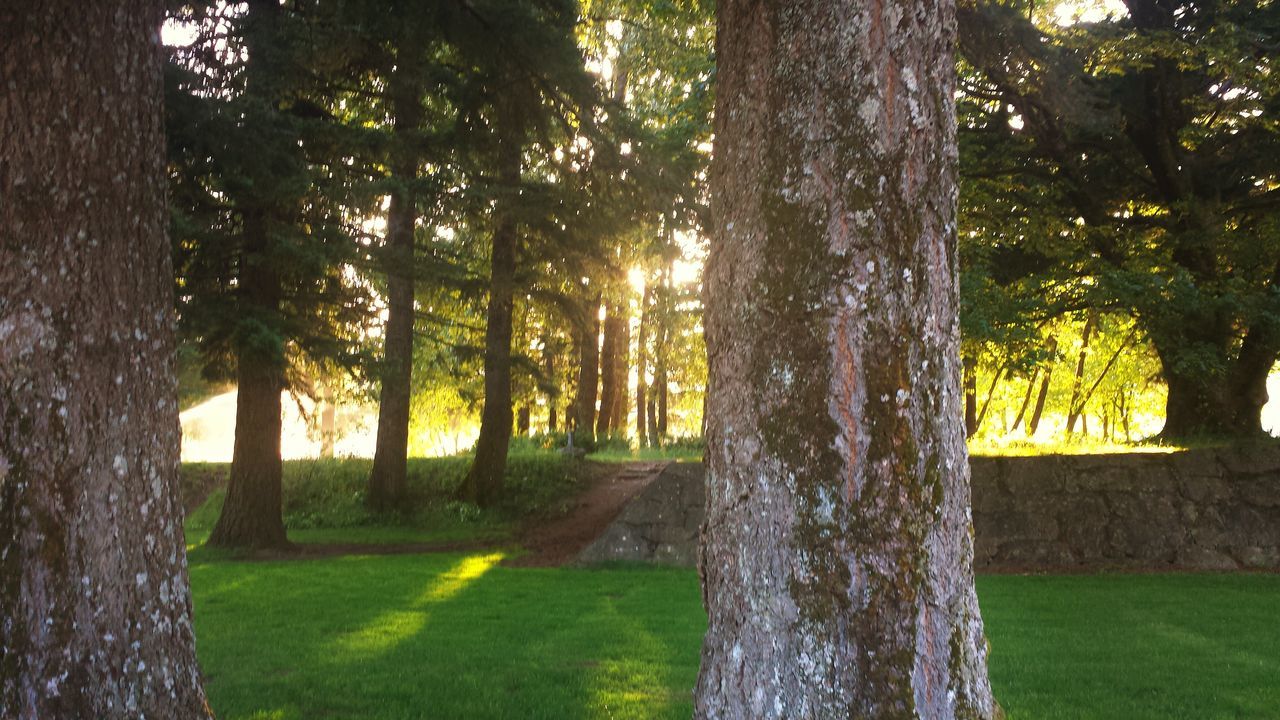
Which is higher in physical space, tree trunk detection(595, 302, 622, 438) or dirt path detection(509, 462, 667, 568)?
tree trunk detection(595, 302, 622, 438)

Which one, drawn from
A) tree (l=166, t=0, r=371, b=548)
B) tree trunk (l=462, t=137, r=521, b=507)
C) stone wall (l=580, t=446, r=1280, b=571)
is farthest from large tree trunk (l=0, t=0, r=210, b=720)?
tree trunk (l=462, t=137, r=521, b=507)

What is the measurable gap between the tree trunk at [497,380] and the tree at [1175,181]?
7.30 metres

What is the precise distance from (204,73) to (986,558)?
1079 centimetres

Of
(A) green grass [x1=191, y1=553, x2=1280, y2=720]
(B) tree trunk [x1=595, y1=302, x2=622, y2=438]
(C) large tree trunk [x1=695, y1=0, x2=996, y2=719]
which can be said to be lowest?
(A) green grass [x1=191, y1=553, x2=1280, y2=720]

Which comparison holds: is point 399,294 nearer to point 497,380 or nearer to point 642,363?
point 497,380

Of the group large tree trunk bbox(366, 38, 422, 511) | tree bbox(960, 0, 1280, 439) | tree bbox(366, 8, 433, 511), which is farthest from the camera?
large tree trunk bbox(366, 38, 422, 511)

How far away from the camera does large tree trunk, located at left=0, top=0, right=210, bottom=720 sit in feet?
13.5

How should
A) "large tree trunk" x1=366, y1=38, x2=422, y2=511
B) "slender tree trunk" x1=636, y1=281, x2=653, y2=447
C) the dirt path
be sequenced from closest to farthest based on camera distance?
"large tree trunk" x1=366, y1=38, x2=422, y2=511 → the dirt path → "slender tree trunk" x1=636, y1=281, x2=653, y2=447

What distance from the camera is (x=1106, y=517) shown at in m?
13.0

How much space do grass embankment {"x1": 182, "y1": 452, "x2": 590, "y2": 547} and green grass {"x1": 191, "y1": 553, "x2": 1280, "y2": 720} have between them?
173 inches

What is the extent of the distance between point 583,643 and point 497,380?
10357 millimetres

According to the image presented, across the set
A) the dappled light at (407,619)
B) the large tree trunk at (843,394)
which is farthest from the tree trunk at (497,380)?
the large tree trunk at (843,394)

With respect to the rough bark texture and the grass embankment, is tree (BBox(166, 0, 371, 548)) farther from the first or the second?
the grass embankment

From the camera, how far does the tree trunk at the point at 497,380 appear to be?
52.4 feet
